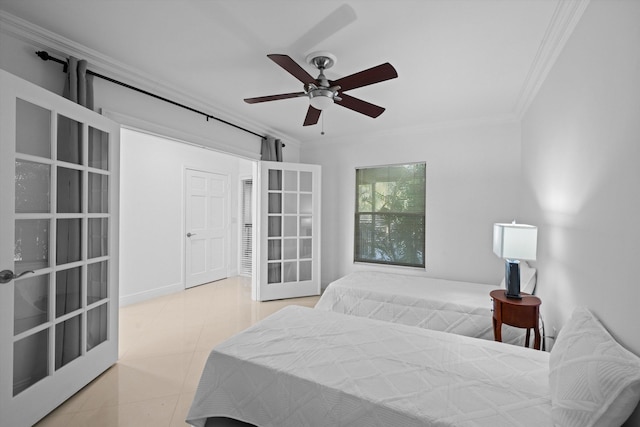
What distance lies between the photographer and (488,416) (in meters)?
1.18

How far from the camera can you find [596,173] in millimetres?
1504

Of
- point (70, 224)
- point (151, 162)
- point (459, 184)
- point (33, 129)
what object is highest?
point (151, 162)

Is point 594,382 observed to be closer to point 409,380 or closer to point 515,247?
point 409,380

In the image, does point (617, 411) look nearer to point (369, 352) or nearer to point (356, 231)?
point (369, 352)

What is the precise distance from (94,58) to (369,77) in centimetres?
219

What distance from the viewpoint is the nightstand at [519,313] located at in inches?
84.0

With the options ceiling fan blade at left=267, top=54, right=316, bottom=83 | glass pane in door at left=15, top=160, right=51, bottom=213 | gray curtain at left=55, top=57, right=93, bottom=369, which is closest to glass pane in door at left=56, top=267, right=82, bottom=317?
gray curtain at left=55, top=57, right=93, bottom=369

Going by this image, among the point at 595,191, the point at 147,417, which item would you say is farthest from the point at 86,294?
the point at 595,191

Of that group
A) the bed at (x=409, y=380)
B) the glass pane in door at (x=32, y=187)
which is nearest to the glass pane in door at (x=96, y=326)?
the glass pane in door at (x=32, y=187)

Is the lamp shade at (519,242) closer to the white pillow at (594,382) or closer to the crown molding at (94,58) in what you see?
the white pillow at (594,382)

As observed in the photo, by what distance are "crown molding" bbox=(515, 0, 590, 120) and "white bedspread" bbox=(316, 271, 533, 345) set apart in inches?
82.0

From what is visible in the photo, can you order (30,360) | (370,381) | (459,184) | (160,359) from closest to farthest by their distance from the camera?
(370,381) < (30,360) < (160,359) < (459,184)

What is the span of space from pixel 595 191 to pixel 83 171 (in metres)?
3.28

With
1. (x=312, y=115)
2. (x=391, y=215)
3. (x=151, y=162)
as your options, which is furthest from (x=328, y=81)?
(x=151, y=162)
